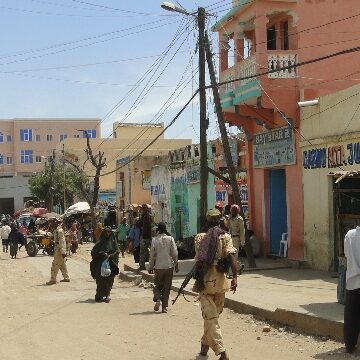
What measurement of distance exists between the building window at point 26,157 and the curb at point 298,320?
85.0 m

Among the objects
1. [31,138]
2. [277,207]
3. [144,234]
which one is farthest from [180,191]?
[31,138]

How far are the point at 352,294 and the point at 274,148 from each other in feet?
39.2

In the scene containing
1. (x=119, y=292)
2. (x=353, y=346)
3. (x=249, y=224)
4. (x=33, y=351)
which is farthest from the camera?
(x=249, y=224)

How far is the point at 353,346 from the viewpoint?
755cm

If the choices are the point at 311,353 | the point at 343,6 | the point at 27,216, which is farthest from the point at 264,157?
the point at 27,216

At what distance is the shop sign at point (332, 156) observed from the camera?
14.8 meters

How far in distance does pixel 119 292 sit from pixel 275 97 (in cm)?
654

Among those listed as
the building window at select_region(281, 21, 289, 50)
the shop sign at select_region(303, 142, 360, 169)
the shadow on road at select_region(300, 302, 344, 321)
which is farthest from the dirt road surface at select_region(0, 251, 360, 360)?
the building window at select_region(281, 21, 289, 50)

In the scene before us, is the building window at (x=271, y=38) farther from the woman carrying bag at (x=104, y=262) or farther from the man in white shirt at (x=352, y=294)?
the man in white shirt at (x=352, y=294)

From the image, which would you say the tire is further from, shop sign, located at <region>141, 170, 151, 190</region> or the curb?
the curb

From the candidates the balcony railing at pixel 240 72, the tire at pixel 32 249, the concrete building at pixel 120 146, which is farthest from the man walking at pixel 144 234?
the concrete building at pixel 120 146

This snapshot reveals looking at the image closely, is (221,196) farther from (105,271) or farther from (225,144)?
(105,271)

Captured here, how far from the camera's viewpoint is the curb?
8.41m

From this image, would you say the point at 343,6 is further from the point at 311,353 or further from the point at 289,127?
the point at 311,353
